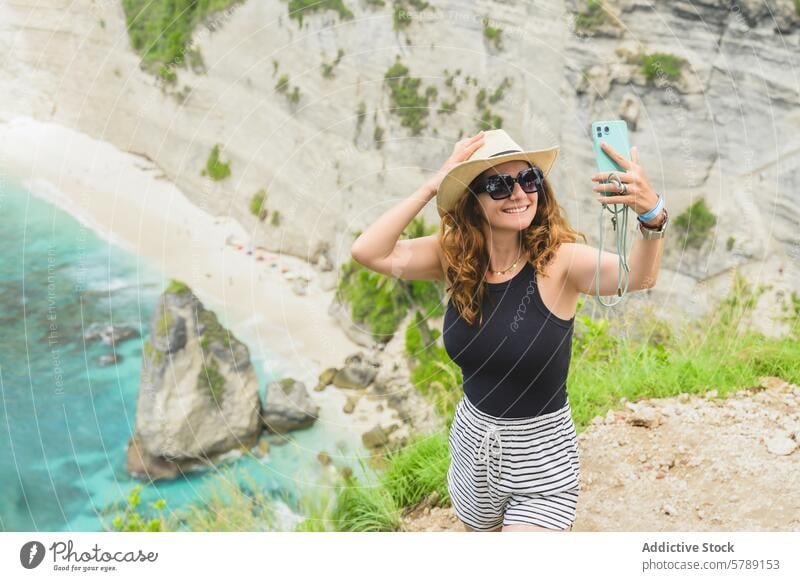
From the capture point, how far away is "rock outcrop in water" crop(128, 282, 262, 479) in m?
3.41

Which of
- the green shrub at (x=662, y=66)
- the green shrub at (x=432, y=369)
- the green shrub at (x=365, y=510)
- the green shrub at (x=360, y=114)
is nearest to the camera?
the green shrub at (x=365, y=510)

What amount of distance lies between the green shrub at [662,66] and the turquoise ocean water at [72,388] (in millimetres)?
2352

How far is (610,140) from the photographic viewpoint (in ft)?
5.49

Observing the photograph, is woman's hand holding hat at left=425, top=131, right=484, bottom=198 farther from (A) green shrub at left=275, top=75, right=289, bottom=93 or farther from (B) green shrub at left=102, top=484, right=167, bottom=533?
(A) green shrub at left=275, top=75, right=289, bottom=93

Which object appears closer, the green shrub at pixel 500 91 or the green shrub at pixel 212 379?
the green shrub at pixel 500 91

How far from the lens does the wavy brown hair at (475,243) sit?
1688mm

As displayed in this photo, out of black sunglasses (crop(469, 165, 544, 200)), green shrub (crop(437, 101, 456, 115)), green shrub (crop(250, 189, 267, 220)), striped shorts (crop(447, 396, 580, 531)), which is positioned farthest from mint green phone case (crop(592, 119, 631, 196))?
green shrub (crop(250, 189, 267, 220))

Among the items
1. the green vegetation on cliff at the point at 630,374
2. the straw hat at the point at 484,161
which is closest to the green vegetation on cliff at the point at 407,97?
the green vegetation on cliff at the point at 630,374

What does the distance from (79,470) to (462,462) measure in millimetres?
2279
